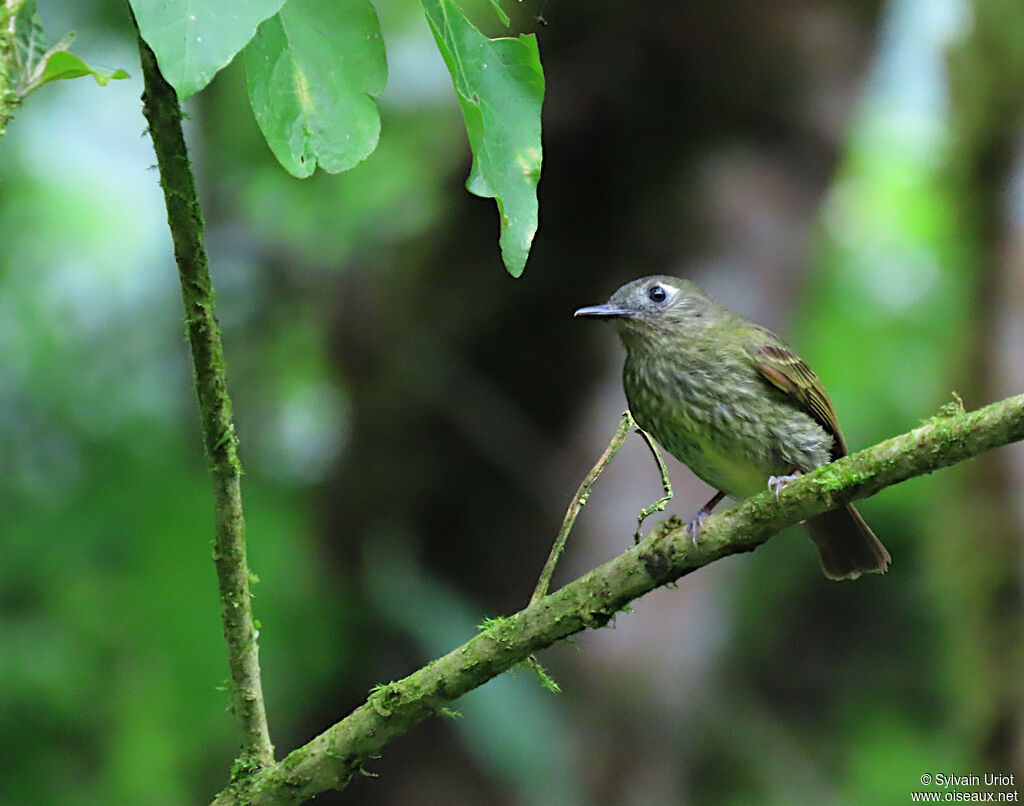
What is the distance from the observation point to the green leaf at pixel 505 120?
59.6 inches

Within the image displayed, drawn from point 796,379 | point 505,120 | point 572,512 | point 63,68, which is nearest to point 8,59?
point 63,68

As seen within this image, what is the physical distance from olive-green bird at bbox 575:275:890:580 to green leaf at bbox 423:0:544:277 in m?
1.91

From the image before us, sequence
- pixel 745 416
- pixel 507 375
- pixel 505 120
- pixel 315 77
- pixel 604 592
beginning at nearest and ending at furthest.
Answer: pixel 315 77
pixel 505 120
pixel 604 592
pixel 745 416
pixel 507 375

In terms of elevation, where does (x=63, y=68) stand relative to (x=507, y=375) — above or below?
below

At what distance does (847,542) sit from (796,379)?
0.51m

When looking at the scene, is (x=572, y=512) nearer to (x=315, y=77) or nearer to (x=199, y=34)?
(x=315, y=77)

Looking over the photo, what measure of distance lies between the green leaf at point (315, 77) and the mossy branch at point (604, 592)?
77 cm

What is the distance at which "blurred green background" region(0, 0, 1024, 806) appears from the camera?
4.89 meters

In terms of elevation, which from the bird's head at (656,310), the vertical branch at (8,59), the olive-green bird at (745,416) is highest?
the bird's head at (656,310)

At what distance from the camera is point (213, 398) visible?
5.68ft

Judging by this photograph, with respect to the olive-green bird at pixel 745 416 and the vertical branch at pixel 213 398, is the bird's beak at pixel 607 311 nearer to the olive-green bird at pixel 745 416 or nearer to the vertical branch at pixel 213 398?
the olive-green bird at pixel 745 416

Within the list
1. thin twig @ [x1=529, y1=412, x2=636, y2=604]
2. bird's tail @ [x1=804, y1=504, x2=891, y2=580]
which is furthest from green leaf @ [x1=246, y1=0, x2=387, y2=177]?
bird's tail @ [x1=804, y1=504, x2=891, y2=580]

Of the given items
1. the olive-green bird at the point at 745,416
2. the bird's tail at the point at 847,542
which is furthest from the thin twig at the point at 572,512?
the bird's tail at the point at 847,542

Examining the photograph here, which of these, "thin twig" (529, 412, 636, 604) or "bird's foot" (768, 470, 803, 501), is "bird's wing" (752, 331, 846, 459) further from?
"thin twig" (529, 412, 636, 604)
